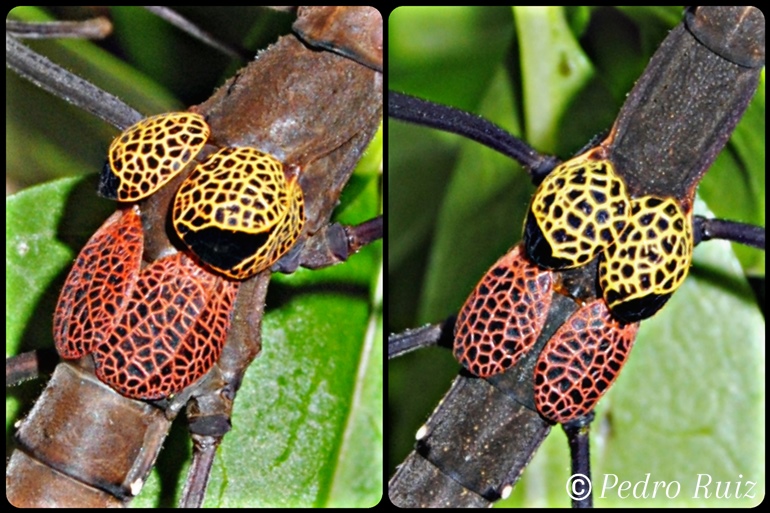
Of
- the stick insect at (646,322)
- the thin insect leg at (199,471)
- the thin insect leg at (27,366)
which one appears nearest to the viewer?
the thin insect leg at (199,471)

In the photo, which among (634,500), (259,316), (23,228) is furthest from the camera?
(634,500)

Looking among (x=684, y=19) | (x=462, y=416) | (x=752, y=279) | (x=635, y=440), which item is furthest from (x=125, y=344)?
(x=752, y=279)

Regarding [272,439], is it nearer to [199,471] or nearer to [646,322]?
[199,471]

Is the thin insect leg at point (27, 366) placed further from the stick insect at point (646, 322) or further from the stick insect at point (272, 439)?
the stick insect at point (646, 322)

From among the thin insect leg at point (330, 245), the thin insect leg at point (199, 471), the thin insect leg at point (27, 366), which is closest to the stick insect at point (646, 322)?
the thin insect leg at point (330, 245)

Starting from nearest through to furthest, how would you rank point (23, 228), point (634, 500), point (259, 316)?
point (259, 316), point (23, 228), point (634, 500)

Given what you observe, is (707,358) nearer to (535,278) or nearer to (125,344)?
(535,278)

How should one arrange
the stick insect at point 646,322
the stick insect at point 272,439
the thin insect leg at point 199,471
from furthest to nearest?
the stick insect at point 646,322
the stick insect at point 272,439
the thin insect leg at point 199,471
